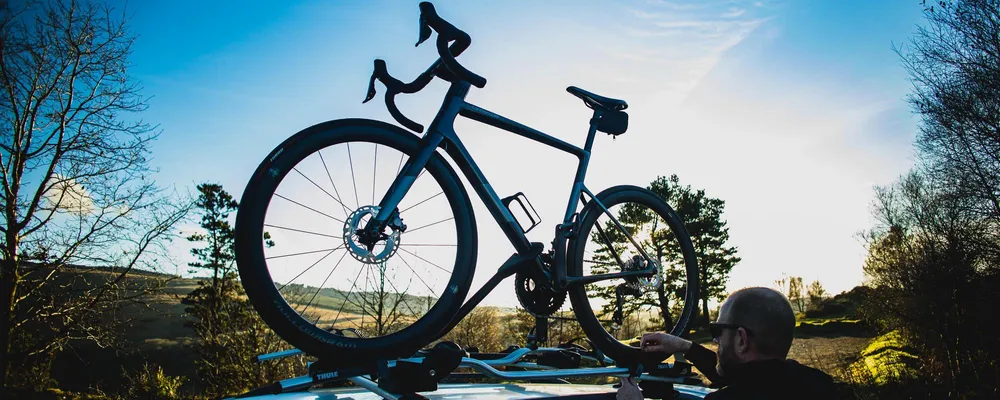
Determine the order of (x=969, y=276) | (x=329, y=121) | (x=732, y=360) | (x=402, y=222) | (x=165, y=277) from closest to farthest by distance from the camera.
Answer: (x=732, y=360)
(x=329, y=121)
(x=402, y=222)
(x=969, y=276)
(x=165, y=277)

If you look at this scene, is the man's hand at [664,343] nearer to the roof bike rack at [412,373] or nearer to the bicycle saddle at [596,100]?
the roof bike rack at [412,373]

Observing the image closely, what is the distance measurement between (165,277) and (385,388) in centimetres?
2336

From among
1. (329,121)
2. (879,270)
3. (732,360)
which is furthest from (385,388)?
(879,270)

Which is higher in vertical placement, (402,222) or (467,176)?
(467,176)

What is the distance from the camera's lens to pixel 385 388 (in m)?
1.71

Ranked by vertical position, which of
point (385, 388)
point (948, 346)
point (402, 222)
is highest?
point (402, 222)

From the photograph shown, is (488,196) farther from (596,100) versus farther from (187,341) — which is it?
(187,341)

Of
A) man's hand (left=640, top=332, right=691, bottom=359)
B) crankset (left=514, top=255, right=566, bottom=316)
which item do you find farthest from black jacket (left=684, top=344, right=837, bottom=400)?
crankset (left=514, top=255, right=566, bottom=316)

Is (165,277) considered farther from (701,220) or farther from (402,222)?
(701,220)

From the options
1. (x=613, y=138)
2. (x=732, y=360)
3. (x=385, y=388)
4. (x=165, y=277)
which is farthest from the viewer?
(x=165, y=277)

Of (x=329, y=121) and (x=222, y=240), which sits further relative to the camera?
(x=222, y=240)

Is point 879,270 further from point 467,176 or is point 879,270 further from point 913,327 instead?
point 467,176

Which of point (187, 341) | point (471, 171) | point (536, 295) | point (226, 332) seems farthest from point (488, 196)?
point (187, 341)

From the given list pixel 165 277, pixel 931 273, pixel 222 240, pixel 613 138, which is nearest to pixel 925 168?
pixel 931 273
